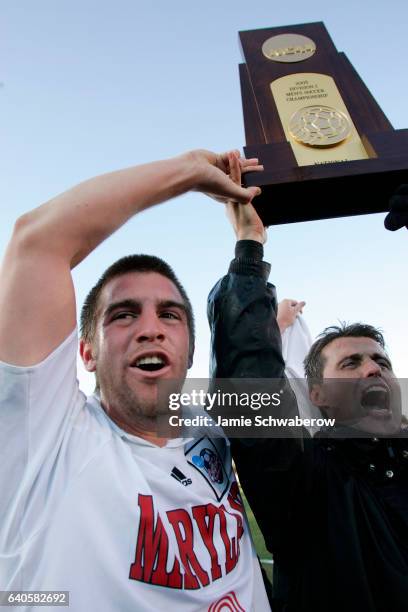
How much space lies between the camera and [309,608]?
1386 mm

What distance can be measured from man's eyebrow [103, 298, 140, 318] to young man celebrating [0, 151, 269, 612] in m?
0.10

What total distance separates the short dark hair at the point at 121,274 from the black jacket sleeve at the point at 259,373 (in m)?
0.22

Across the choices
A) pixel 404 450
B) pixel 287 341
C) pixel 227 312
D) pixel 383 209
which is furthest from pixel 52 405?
pixel 287 341

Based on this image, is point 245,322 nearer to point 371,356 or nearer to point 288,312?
point 371,356

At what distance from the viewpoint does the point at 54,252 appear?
3.91ft

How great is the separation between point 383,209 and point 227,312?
2.88ft

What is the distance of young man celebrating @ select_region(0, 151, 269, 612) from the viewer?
1.08 m

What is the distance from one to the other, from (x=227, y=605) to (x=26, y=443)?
2.32ft

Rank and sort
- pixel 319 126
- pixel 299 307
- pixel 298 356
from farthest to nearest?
1. pixel 299 307
2. pixel 298 356
3. pixel 319 126

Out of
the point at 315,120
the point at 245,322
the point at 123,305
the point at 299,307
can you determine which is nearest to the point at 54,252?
the point at 123,305

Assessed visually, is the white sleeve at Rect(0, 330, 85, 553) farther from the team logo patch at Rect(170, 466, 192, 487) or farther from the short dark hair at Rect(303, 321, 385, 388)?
the short dark hair at Rect(303, 321, 385, 388)

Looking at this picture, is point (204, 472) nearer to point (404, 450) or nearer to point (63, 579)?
point (63, 579)

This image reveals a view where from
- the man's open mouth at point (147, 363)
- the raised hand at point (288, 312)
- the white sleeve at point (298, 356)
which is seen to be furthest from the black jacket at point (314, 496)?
the raised hand at point (288, 312)

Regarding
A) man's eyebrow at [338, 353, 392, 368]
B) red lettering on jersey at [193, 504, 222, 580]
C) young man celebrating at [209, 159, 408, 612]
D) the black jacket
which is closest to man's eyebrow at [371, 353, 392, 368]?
man's eyebrow at [338, 353, 392, 368]
